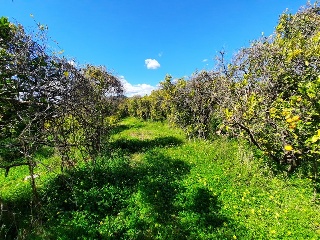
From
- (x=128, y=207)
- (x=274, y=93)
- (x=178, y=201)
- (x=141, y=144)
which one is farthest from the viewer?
(x=141, y=144)

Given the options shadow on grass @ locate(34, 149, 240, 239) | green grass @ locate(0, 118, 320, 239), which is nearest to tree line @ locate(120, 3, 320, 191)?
green grass @ locate(0, 118, 320, 239)

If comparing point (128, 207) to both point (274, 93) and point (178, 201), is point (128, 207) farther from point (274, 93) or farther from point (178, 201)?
point (274, 93)

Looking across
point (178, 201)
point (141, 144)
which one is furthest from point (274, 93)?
point (141, 144)

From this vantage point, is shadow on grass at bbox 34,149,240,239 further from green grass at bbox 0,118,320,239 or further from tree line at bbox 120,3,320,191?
tree line at bbox 120,3,320,191

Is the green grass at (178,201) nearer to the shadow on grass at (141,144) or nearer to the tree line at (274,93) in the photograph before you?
the tree line at (274,93)

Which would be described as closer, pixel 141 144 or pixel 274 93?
pixel 274 93

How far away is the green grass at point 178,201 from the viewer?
6.46 metres

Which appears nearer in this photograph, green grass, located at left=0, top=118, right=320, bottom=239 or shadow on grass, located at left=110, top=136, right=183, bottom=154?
green grass, located at left=0, top=118, right=320, bottom=239

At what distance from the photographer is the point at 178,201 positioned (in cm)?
791

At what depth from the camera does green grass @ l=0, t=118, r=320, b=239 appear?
6457 mm

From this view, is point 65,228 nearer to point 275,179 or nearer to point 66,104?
point 66,104

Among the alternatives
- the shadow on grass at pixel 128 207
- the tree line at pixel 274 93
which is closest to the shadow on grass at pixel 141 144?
the tree line at pixel 274 93

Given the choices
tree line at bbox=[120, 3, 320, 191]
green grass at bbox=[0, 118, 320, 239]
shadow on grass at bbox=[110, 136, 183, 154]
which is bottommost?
green grass at bbox=[0, 118, 320, 239]

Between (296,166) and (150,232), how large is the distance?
643 centimetres
